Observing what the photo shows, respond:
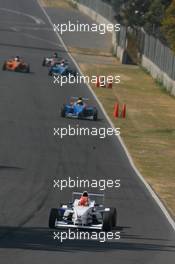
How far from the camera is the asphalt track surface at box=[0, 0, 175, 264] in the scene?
74.4ft

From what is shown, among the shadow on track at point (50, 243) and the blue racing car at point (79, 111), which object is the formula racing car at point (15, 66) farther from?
the shadow on track at point (50, 243)

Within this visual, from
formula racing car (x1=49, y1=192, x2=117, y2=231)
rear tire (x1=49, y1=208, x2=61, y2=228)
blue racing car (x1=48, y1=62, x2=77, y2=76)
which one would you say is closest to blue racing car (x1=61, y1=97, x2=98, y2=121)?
blue racing car (x1=48, y1=62, x2=77, y2=76)

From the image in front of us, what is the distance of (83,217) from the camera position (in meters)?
25.8

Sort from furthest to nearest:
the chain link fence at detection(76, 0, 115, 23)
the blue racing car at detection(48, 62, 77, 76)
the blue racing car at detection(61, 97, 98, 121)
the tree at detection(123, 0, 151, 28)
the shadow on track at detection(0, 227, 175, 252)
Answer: the chain link fence at detection(76, 0, 115, 23), the tree at detection(123, 0, 151, 28), the blue racing car at detection(48, 62, 77, 76), the blue racing car at detection(61, 97, 98, 121), the shadow on track at detection(0, 227, 175, 252)

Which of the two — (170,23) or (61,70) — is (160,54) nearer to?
(61,70)

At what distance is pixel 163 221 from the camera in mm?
28031

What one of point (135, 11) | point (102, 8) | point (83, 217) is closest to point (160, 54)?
point (135, 11)

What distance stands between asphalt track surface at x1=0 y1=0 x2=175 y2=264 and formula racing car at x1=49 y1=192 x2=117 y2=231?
0.32 m

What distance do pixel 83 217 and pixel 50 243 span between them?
244cm

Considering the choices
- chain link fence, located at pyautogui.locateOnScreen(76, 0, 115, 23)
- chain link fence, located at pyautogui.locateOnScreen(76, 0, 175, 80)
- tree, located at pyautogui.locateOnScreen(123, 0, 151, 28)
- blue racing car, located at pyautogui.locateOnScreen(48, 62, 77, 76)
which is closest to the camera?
blue racing car, located at pyautogui.locateOnScreen(48, 62, 77, 76)

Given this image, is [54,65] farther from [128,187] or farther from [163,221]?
[163,221]

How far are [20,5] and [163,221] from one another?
9605 cm

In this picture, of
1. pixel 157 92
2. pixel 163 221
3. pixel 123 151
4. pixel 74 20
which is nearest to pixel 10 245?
Answer: pixel 163 221

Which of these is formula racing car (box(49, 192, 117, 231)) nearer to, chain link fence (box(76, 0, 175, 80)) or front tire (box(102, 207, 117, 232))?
front tire (box(102, 207, 117, 232))
